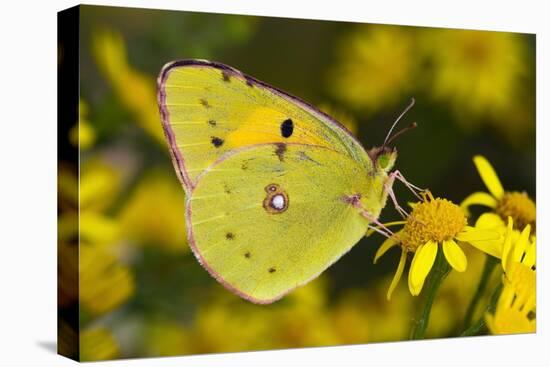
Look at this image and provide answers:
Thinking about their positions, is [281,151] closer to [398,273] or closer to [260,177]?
[260,177]

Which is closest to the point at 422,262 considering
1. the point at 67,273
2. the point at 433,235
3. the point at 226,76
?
the point at 433,235

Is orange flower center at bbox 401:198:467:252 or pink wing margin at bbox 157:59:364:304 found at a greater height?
pink wing margin at bbox 157:59:364:304

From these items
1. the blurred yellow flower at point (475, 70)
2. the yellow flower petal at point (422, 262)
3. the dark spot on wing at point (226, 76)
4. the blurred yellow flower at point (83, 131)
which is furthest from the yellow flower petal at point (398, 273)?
the blurred yellow flower at point (83, 131)

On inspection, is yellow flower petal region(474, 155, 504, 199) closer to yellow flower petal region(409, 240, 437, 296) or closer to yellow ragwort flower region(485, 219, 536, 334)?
yellow ragwort flower region(485, 219, 536, 334)

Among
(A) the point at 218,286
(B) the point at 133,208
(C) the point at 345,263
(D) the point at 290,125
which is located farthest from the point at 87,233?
(C) the point at 345,263

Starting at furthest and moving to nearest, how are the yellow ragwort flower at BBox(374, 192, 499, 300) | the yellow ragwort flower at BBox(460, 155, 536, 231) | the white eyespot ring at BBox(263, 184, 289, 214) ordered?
1. the yellow ragwort flower at BBox(460, 155, 536, 231)
2. the white eyespot ring at BBox(263, 184, 289, 214)
3. the yellow ragwort flower at BBox(374, 192, 499, 300)

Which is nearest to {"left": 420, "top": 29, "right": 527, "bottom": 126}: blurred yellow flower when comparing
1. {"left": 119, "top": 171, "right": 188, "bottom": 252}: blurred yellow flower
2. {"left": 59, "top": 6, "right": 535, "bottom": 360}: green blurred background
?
{"left": 59, "top": 6, "right": 535, "bottom": 360}: green blurred background
